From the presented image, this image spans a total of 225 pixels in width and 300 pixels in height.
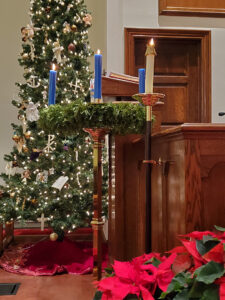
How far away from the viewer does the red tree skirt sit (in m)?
2.72

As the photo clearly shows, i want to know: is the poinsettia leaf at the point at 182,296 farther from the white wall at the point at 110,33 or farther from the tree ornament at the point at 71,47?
the white wall at the point at 110,33

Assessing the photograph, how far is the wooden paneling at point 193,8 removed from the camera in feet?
13.1

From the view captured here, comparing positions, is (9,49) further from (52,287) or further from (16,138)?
(52,287)

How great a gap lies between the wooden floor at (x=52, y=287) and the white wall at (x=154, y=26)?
218 centimetres

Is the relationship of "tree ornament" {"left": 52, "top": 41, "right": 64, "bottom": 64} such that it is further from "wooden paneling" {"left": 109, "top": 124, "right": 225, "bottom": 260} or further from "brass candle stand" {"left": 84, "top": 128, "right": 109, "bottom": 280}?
"wooden paneling" {"left": 109, "top": 124, "right": 225, "bottom": 260}

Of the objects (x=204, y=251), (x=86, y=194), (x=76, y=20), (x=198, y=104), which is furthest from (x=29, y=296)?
(x=198, y=104)

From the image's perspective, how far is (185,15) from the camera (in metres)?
4.06

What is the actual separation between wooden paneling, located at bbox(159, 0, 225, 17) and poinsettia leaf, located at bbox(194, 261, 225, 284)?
3563mm

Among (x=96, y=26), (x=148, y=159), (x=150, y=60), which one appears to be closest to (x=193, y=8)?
(x=96, y=26)

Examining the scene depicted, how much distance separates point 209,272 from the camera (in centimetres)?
86

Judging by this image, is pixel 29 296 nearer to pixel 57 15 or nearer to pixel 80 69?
pixel 80 69

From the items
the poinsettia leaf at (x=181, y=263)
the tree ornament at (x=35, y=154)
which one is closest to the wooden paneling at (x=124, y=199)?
the poinsettia leaf at (x=181, y=263)

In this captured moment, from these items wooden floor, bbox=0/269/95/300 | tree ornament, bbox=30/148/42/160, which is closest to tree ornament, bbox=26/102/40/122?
tree ornament, bbox=30/148/42/160

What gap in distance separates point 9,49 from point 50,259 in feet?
8.80
